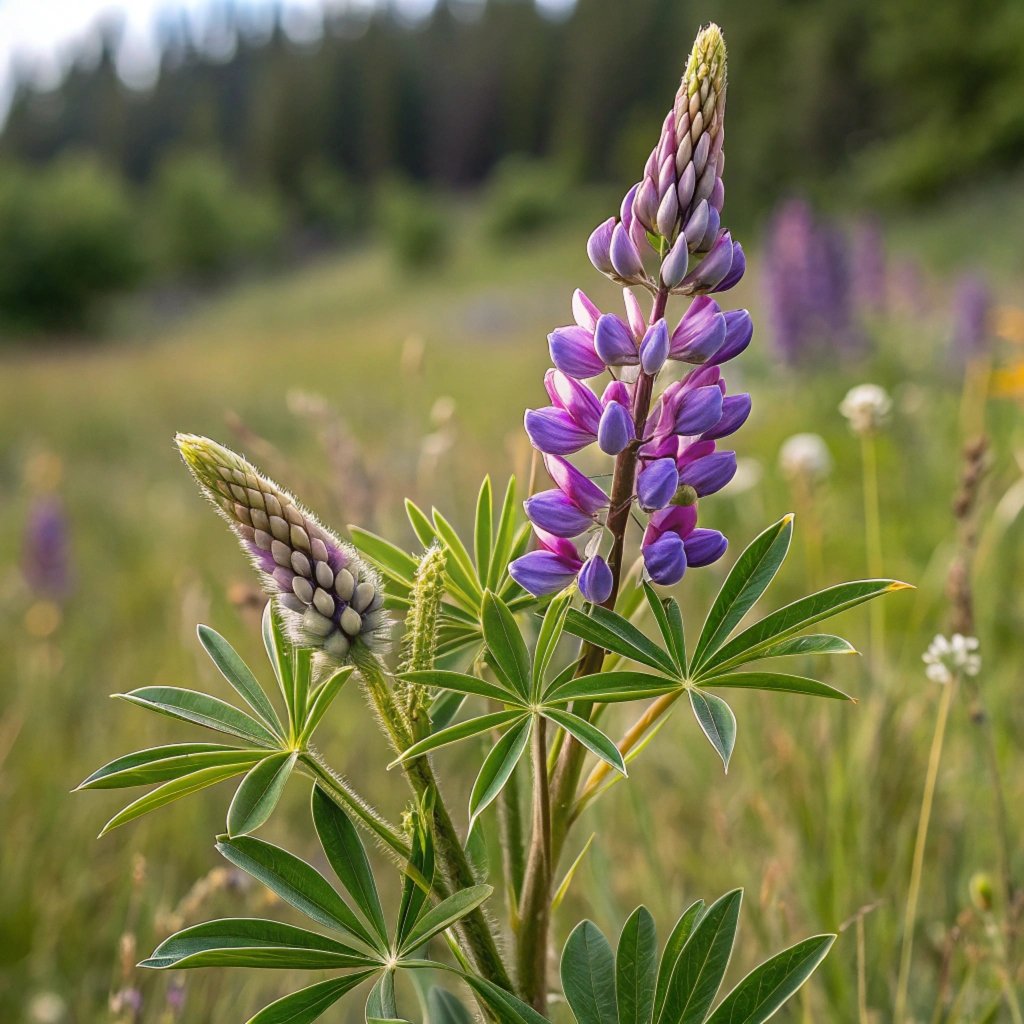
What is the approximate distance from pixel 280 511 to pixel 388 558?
0.68 feet

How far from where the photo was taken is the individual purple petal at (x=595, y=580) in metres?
0.63

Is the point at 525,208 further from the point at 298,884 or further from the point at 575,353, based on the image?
the point at 298,884

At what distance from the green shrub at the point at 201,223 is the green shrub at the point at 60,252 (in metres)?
11.7

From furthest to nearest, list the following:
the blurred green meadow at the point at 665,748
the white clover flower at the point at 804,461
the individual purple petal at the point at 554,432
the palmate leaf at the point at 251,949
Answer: the white clover flower at the point at 804,461 < the blurred green meadow at the point at 665,748 < the individual purple petal at the point at 554,432 < the palmate leaf at the point at 251,949

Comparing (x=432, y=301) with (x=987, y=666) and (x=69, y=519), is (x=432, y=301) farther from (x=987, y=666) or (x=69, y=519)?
(x=987, y=666)

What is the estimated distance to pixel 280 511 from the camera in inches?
24.3

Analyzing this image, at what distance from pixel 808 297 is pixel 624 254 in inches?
193

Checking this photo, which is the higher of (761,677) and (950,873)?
(761,677)

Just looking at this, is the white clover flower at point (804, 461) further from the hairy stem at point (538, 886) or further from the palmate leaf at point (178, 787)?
the palmate leaf at point (178, 787)

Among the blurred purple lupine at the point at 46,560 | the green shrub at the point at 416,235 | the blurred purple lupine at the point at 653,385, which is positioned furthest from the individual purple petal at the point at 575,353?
the green shrub at the point at 416,235

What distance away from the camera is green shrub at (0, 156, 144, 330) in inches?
1238

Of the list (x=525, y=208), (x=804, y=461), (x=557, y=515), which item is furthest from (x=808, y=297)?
(x=525, y=208)

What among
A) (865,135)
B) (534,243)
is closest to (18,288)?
(534,243)

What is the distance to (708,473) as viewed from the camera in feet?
2.19
